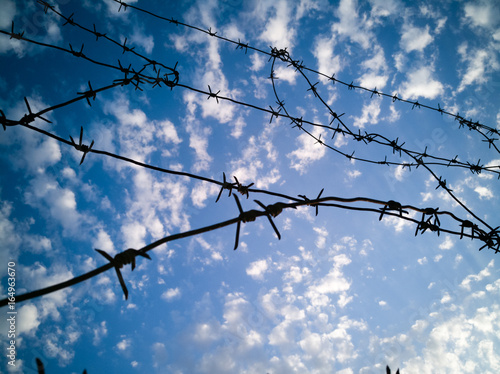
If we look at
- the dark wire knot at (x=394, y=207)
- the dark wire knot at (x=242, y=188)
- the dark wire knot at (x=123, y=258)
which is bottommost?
the dark wire knot at (x=123, y=258)

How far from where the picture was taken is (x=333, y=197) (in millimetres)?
1479

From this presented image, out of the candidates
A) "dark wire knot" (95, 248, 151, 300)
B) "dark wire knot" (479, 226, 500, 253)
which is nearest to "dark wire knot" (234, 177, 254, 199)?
"dark wire knot" (95, 248, 151, 300)

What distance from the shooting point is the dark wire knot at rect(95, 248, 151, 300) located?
995mm

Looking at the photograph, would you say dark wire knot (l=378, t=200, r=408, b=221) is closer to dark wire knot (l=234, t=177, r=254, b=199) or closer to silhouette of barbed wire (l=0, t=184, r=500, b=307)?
silhouette of barbed wire (l=0, t=184, r=500, b=307)

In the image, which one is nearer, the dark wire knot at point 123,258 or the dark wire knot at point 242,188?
the dark wire knot at point 123,258

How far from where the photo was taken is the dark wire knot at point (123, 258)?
995mm

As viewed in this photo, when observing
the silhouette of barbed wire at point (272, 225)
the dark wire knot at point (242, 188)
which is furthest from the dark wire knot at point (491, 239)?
the dark wire knot at point (242, 188)

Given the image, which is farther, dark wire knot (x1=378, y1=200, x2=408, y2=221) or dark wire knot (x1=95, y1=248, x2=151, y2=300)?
dark wire knot (x1=378, y1=200, x2=408, y2=221)

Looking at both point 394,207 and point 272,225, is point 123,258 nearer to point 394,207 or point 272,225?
point 272,225

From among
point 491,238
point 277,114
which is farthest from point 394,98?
point 491,238

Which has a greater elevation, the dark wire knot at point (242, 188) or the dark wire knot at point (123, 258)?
the dark wire knot at point (242, 188)

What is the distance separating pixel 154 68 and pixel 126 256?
74.1 inches

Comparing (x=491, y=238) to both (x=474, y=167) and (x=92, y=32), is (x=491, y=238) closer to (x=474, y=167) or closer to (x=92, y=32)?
(x=474, y=167)

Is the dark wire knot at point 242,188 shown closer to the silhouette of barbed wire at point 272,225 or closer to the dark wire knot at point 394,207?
the silhouette of barbed wire at point 272,225
